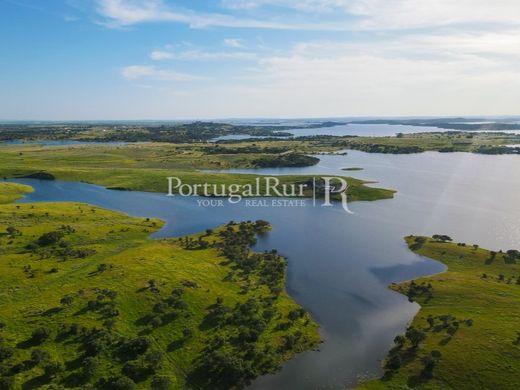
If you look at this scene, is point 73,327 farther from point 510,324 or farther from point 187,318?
point 510,324

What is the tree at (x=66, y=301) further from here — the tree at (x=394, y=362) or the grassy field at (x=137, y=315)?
the tree at (x=394, y=362)

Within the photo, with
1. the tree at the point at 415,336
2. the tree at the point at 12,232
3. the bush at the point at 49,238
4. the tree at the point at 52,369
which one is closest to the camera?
the tree at the point at 52,369

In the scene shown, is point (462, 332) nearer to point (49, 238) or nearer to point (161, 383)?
point (161, 383)

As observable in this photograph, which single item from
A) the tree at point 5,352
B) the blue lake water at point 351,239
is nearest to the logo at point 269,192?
the blue lake water at point 351,239

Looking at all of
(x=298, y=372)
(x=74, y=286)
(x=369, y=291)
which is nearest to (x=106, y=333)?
(x=74, y=286)

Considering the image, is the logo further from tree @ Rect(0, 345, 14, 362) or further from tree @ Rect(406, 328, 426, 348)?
tree @ Rect(0, 345, 14, 362)

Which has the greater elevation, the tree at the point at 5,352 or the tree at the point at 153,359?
the tree at the point at 5,352
